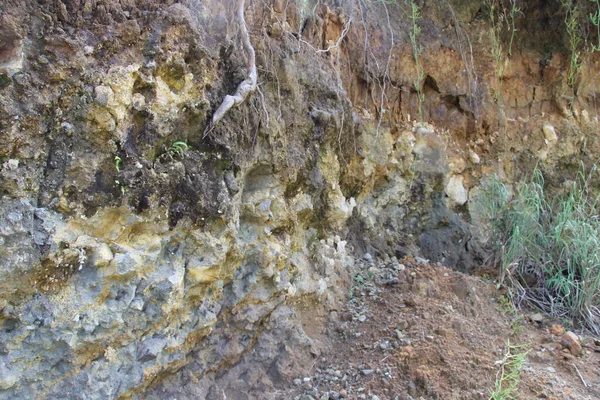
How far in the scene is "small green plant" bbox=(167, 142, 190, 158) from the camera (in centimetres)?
218

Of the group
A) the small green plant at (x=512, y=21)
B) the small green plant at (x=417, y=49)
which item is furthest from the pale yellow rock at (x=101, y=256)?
the small green plant at (x=512, y=21)

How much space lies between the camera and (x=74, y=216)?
193cm

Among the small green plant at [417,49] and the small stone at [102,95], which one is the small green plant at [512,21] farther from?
the small stone at [102,95]

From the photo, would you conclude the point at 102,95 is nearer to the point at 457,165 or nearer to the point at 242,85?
the point at 242,85

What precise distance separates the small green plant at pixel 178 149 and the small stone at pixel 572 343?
2.34 meters

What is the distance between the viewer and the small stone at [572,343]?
2.80 metres

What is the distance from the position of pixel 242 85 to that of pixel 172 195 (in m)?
0.61

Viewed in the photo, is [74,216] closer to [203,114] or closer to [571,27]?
[203,114]

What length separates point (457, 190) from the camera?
159 inches

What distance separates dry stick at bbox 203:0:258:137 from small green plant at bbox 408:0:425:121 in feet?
5.31

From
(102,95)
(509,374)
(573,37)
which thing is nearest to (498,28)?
(573,37)

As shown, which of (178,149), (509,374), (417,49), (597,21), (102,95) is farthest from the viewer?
(597,21)

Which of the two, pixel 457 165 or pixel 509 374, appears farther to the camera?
pixel 457 165

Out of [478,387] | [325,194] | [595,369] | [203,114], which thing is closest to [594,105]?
[595,369]
